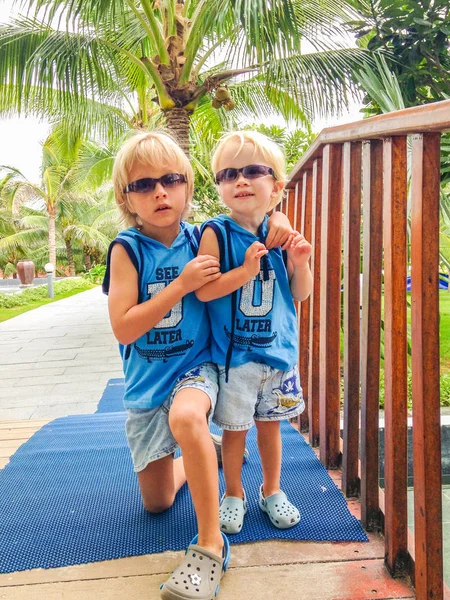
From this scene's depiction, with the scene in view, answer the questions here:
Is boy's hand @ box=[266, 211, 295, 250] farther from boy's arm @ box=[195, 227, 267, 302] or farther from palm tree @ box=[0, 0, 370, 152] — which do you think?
palm tree @ box=[0, 0, 370, 152]

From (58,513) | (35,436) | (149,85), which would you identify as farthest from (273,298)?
(149,85)

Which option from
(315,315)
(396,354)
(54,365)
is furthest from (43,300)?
(396,354)

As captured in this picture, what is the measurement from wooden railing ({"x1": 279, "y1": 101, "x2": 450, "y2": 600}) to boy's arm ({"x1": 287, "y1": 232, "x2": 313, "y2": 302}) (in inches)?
6.8

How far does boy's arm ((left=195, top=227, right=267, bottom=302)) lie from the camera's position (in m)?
1.52

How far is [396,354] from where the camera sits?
1383 millimetres

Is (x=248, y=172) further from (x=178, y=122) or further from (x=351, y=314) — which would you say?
(x=178, y=122)

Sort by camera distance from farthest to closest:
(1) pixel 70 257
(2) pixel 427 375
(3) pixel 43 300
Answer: (1) pixel 70 257 → (3) pixel 43 300 → (2) pixel 427 375

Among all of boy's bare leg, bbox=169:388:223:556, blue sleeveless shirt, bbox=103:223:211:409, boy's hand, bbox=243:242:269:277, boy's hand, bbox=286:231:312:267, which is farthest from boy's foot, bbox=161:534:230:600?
boy's hand, bbox=286:231:312:267

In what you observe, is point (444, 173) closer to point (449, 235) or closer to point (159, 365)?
point (449, 235)

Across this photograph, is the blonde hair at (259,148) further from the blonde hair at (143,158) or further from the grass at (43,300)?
the grass at (43,300)

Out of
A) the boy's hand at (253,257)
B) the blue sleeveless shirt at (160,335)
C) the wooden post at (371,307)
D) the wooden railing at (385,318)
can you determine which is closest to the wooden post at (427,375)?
the wooden railing at (385,318)

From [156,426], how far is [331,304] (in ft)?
2.59

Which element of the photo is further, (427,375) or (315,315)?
(315,315)

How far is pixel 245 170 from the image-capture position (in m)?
1.61
